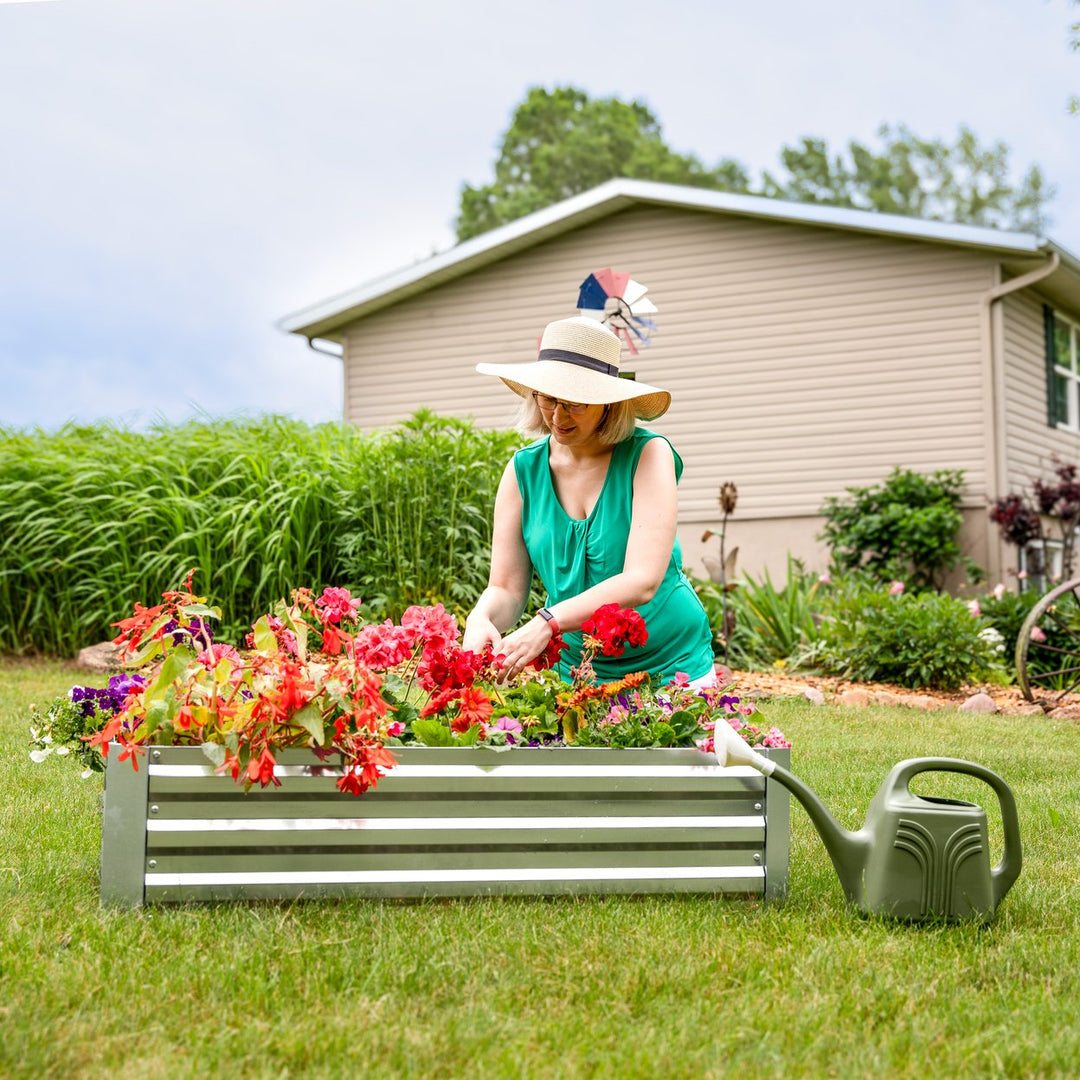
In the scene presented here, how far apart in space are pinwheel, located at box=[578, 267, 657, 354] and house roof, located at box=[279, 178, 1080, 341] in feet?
24.1

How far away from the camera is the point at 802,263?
13.2 metres

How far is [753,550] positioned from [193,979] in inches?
450

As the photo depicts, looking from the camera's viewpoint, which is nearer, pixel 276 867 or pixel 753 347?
pixel 276 867

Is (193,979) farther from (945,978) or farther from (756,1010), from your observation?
(945,978)

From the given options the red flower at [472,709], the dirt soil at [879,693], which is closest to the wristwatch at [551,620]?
the red flower at [472,709]

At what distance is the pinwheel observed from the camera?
509cm

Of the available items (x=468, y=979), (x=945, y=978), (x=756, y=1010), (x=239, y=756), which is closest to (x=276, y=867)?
(x=239, y=756)

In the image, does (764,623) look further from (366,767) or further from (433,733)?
(366,767)

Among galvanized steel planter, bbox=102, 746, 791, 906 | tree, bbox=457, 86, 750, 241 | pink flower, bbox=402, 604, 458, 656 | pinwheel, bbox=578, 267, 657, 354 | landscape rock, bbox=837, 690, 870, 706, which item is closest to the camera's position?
galvanized steel planter, bbox=102, 746, 791, 906

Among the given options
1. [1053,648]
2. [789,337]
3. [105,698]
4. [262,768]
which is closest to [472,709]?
[262,768]

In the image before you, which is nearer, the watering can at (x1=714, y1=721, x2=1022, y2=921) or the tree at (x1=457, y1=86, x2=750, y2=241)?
the watering can at (x1=714, y1=721, x2=1022, y2=921)

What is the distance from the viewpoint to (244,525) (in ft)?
26.0

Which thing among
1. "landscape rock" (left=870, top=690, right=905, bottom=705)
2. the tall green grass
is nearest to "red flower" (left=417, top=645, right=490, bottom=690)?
the tall green grass

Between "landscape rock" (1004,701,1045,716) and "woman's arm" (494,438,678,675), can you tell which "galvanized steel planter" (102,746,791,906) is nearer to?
"woman's arm" (494,438,678,675)
